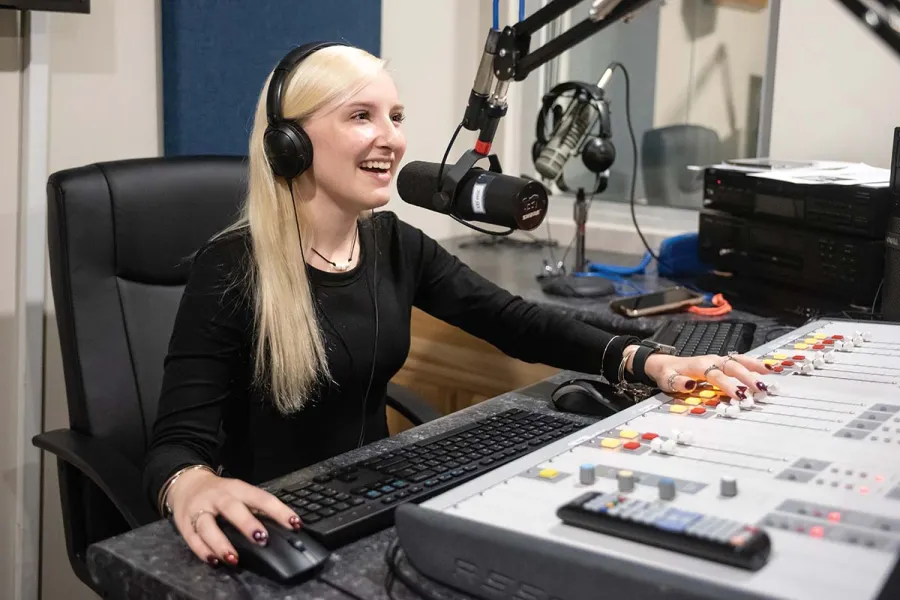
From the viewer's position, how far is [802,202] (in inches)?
72.5

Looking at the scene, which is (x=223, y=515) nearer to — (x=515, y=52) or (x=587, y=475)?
(x=587, y=475)

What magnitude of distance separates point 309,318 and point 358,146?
0.82 feet

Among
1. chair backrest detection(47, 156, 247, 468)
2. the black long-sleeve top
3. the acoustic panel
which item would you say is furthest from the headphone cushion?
the acoustic panel

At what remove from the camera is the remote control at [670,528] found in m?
0.69

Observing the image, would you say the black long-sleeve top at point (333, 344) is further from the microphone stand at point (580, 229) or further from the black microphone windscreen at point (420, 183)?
the microphone stand at point (580, 229)

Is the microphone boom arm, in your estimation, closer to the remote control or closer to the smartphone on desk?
the remote control

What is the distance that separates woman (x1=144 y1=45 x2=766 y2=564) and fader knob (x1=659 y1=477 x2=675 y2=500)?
408 mm

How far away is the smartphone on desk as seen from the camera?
73.5 inches

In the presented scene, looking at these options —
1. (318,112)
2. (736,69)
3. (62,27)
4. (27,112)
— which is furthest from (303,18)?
(736,69)

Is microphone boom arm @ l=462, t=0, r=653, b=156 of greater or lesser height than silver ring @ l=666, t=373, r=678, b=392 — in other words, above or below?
above

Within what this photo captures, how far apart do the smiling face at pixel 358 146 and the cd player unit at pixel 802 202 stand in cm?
84

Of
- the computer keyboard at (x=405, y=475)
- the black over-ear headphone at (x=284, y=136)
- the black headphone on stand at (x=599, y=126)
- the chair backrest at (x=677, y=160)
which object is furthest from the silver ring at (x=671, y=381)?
the chair backrest at (x=677, y=160)

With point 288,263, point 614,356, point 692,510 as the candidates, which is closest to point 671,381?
point 614,356

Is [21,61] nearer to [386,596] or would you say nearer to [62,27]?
[62,27]
